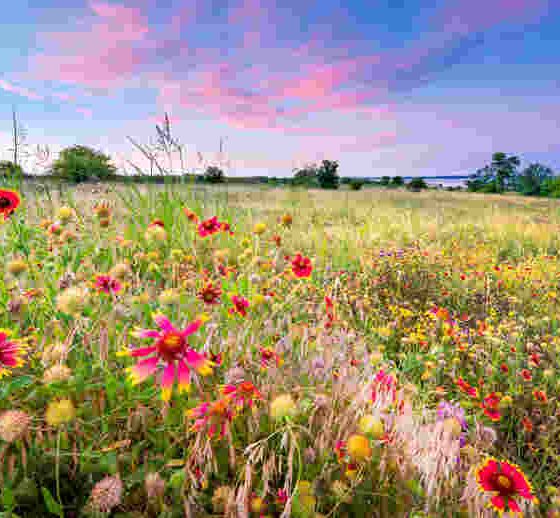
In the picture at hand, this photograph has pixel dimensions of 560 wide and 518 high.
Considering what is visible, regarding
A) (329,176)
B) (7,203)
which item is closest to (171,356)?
(7,203)

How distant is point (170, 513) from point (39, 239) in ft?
7.29

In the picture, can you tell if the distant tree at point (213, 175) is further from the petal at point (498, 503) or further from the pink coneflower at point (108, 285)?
the petal at point (498, 503)

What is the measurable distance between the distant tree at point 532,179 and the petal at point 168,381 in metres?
77.6

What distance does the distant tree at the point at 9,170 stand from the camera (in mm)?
2521

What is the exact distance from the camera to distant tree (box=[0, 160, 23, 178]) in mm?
2521

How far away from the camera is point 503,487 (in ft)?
2.83

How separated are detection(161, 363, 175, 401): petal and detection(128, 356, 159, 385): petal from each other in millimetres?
30

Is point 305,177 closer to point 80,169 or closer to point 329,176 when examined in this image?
point 80,169

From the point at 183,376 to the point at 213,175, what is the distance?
372 cm

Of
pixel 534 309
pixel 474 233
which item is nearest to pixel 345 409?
pixel 534 309

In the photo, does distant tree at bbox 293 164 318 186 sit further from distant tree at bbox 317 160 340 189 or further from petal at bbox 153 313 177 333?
distant tree at bbox 317 160 340 189

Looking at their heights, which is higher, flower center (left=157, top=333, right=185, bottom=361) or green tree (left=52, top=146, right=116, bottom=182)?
A: green tree (left=52, top=146, right=116, bottom=182)

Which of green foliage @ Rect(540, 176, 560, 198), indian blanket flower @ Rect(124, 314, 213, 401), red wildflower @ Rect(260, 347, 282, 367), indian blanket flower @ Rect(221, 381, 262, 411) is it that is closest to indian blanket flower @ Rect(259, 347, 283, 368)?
red wildflower @ Rect(260, 347, 282, 367)

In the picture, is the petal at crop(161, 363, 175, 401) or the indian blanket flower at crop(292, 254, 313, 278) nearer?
the petal at crop(161, 363, 175, 401)
